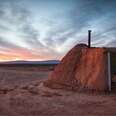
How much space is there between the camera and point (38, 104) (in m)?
9.56

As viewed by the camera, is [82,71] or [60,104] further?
[82,71]

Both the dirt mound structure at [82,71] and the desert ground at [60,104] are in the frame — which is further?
the dirt mound structure at [82,71]

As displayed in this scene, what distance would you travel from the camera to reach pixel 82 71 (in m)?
13.3

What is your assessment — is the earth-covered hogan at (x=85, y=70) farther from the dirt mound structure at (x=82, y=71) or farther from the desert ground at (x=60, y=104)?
the desert ground at (x=60, y=104)

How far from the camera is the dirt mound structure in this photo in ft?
41.3

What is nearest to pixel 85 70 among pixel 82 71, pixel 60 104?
pixel 82 71

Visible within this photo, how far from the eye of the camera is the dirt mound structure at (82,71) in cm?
1259

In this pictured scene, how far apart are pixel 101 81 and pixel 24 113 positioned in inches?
222

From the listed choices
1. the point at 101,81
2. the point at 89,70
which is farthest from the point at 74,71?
the point at 101,81

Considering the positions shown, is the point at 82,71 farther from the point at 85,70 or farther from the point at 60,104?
the point at 60,104

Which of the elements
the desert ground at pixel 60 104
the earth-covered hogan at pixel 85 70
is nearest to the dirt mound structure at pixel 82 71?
the earth-covered hogan at pixel 85 70

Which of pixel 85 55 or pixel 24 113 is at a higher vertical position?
pixel 85 55

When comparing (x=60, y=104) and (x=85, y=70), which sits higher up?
(x=85, y=70)

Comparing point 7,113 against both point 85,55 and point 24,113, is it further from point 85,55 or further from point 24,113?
point 85,55
